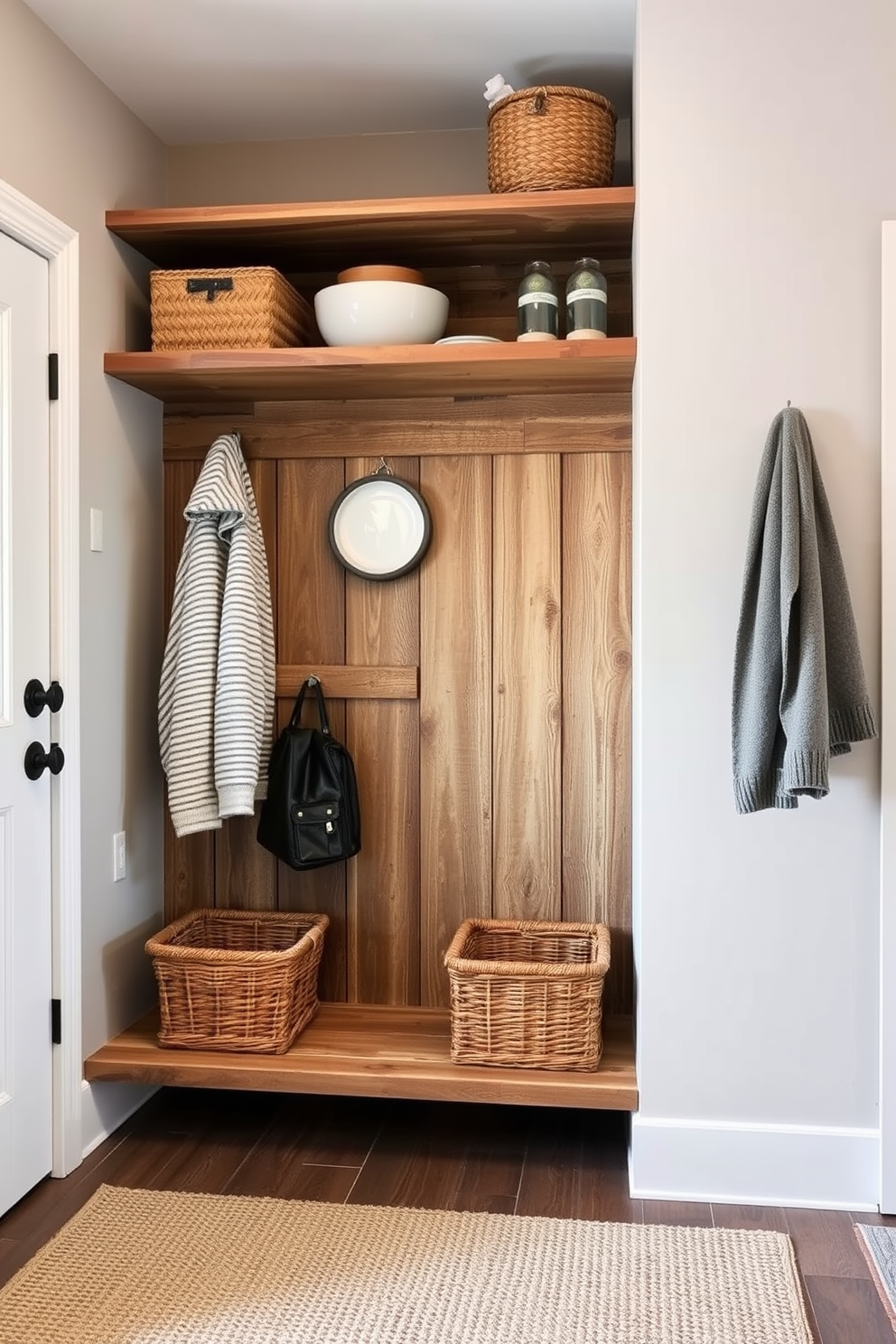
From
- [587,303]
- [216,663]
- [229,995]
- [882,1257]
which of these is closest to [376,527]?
[216,663]

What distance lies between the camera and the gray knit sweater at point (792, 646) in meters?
2.13

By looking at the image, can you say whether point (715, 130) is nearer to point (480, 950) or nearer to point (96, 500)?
point (96, 500)

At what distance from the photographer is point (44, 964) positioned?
96.0 inches

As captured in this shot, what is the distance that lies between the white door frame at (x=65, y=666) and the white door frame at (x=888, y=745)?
1669 mm

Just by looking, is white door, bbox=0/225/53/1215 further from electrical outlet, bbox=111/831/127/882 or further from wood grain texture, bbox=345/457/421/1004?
wood grain texture, bbox=345/457/421/1004

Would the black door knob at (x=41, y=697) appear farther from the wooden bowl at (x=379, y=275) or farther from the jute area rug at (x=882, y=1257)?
the jute area rug at (x=882, y=1257)

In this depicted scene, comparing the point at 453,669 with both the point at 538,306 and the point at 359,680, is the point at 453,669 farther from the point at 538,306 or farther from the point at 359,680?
the point at 538,306

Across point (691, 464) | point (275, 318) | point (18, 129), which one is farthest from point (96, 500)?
→ point (691, 464)

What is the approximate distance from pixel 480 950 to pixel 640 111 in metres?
1.91

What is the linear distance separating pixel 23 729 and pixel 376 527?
1000 mm

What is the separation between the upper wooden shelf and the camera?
2525 millimetres

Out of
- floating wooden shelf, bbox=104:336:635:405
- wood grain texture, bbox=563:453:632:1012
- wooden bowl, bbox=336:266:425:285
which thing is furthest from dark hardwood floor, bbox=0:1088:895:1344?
wooden bowl, bbox=336:266:425:285

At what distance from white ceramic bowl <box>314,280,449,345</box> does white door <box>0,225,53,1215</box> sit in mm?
624

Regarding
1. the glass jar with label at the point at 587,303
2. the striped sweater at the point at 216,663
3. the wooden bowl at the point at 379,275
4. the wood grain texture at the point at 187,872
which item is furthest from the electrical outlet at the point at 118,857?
the glass jar with label at the point at 587,303
